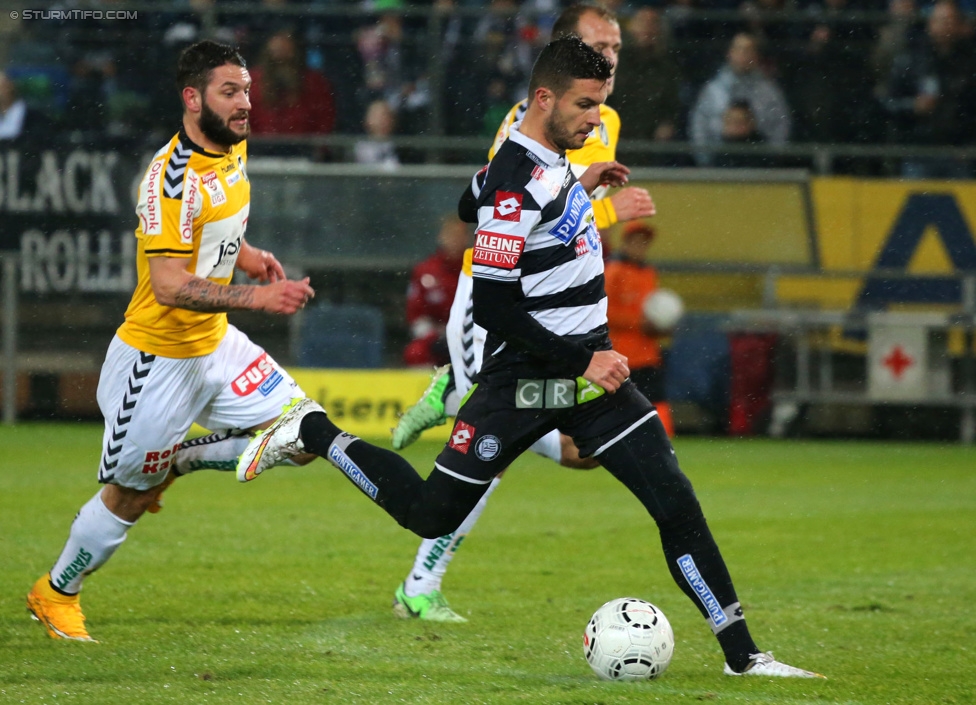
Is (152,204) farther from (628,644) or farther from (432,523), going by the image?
(628,644)

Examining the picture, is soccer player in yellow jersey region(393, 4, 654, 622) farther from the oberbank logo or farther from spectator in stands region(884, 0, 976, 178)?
spectator in stands region(884, 0, 976, 178)

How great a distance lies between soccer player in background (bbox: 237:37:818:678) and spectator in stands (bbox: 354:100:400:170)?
9379 mm

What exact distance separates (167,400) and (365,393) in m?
7.94

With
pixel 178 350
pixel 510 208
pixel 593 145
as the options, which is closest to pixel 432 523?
pixel 510 208

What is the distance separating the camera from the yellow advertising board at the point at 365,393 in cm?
1366

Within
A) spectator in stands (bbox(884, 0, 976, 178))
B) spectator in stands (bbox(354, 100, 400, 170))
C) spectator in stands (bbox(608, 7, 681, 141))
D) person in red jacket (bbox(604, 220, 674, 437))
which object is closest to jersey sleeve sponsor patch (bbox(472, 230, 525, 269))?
person in red jacket (bbox(604, 220, 674, 437))

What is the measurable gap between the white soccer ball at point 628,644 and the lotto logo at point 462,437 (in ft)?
2.76

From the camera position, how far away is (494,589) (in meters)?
7.15

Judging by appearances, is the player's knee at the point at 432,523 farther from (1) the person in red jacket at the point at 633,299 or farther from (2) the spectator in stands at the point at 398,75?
(2) the spectator in stands at the point at 398,75

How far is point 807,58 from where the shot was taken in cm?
1511

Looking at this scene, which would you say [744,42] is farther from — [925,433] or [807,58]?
[925,433]

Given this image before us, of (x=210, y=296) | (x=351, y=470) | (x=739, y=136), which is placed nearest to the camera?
(x=351, y=470)

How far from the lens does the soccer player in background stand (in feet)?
16.1

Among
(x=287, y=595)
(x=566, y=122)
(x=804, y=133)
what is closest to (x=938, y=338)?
(x=804, y=133)
